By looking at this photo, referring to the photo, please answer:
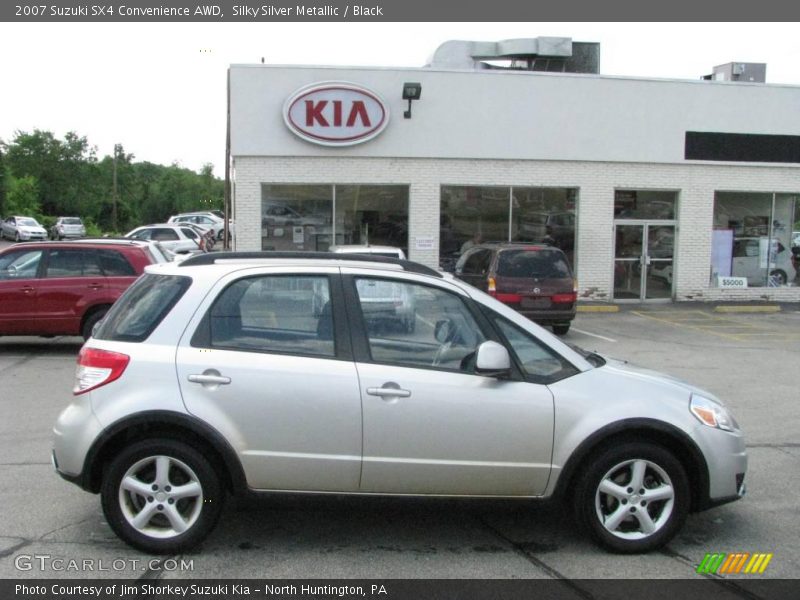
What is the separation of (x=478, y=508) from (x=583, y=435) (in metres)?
0.76

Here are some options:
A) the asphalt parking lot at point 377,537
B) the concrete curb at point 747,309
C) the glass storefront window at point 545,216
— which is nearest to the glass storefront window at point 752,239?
the concrete curb at point 747,309

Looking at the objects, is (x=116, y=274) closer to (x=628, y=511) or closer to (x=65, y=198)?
(x=628, y=511)

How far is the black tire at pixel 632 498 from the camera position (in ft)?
15.1

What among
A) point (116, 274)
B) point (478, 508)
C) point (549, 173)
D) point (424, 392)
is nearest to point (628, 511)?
point (478, 508)

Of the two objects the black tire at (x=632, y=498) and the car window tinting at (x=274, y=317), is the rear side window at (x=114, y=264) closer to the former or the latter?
the car window tinting at (x=274, y=317)

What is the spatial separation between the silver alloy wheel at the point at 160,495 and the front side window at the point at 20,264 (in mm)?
8358

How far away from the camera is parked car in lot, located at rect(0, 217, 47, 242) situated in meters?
49.7

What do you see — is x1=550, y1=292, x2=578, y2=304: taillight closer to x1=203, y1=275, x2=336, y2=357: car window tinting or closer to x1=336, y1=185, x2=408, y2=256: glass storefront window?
x1=336, y1=185, x2=408, y2=256: glass storefront window

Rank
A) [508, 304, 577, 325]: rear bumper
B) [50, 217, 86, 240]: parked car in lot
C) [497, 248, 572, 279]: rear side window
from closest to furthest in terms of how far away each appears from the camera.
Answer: [508, 304, 577, 325]: rear bumper
[497, 248, 572, 279]: rear side window
[50, 217, 86, 240]: parked car in lot

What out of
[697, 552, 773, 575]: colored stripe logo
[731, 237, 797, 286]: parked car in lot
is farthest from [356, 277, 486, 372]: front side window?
[731, 237, 797, 286]: parked car in lot

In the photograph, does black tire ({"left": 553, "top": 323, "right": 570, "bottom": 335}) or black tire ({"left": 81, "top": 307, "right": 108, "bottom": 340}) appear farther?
black tire ({"left": 553, "top": 323, "right": 570, "bottom": 335})

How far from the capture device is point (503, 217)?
64.6ft

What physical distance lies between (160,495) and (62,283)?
26.8 ft

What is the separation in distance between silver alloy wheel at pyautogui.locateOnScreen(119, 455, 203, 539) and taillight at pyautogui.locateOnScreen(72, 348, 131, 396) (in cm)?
51
